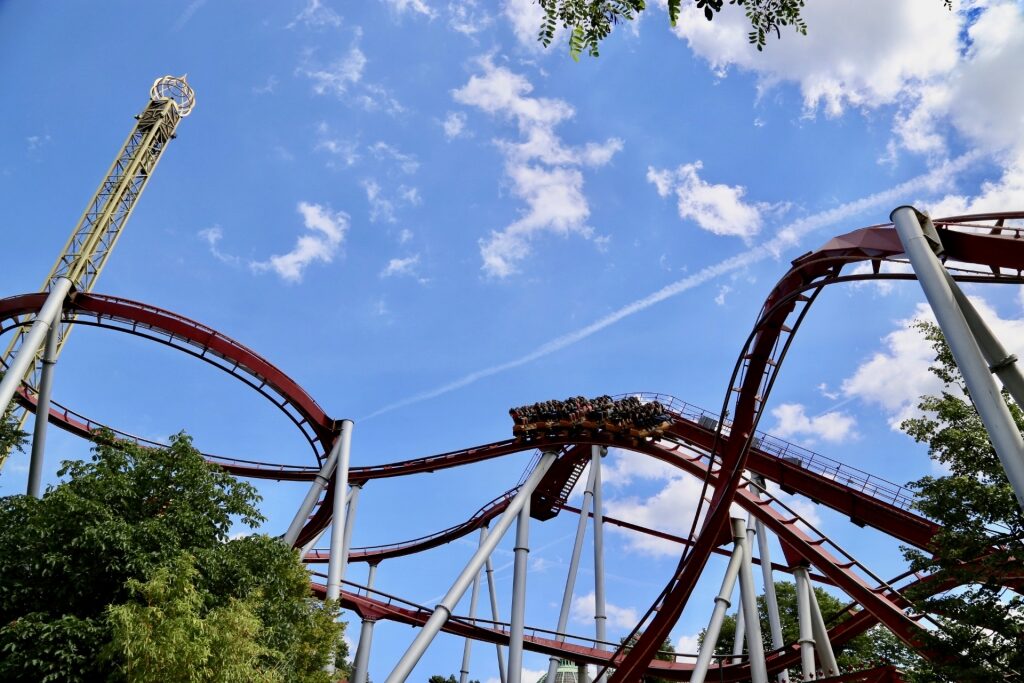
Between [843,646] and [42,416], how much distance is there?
22204 mm

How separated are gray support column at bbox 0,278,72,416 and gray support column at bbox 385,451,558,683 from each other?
24.5ft

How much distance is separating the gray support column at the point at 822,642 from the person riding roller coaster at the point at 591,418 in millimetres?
4408

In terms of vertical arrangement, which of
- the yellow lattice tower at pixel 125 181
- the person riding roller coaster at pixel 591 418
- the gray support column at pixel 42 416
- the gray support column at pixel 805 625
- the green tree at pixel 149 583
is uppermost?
the yellow lattice tower at pixel 125 181

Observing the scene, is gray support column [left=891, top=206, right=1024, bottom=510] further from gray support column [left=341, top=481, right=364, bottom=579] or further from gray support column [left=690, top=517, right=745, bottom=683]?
gray support column [left=341, top=481, right=364, bottom=579]

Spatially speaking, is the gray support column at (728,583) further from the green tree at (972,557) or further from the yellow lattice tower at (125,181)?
the yellow lattice tower at (125,181)

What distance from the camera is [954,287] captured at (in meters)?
7.18

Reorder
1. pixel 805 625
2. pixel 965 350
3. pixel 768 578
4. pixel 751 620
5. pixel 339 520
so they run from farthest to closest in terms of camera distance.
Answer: pixel 768 578
pixel 339 520
pixel 805 625
pixel 751 620
pixel 965 350

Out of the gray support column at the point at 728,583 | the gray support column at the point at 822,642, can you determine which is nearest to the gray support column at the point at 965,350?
the gray support column at the point at 728,583

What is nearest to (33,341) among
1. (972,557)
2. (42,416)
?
A: (42,416)

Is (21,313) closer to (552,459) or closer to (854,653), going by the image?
(552,459)

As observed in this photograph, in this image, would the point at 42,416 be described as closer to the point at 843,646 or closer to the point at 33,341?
the point at 33,341

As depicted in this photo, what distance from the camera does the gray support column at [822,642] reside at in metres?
14.7

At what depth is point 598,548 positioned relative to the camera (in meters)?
18.2

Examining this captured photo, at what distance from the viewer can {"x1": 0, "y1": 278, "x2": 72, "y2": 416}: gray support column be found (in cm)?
1259
